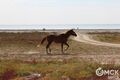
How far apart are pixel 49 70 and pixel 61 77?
72.6 inches

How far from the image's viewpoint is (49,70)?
25.0 metres

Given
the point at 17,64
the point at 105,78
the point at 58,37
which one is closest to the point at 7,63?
the point at 17,64

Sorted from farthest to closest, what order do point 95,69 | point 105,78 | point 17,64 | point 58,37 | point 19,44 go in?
point 19,44
point 58,37
point 17,64
point 95,69
point 105,78

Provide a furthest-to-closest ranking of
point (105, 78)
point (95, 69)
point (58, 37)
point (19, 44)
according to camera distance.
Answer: point (19, 44) → point (58, 37) → point (95, 69) → point (105, 78)

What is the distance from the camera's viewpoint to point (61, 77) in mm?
23266

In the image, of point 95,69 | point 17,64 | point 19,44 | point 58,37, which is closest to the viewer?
point 95,69

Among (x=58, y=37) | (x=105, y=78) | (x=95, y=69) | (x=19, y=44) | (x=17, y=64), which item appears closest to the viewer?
(x=105, y=78)

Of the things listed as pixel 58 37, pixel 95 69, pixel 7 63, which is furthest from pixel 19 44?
pixel 95 69

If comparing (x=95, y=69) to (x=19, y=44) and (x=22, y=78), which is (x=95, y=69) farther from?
(x=19, y=44)

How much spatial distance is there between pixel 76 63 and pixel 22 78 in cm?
464

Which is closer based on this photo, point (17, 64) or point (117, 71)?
point (117, 71)

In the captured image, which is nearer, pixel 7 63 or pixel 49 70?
pixel 49 70

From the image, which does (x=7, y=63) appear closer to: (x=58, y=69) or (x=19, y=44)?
(x=58, y=69)

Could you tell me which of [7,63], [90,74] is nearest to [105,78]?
[90,74]
